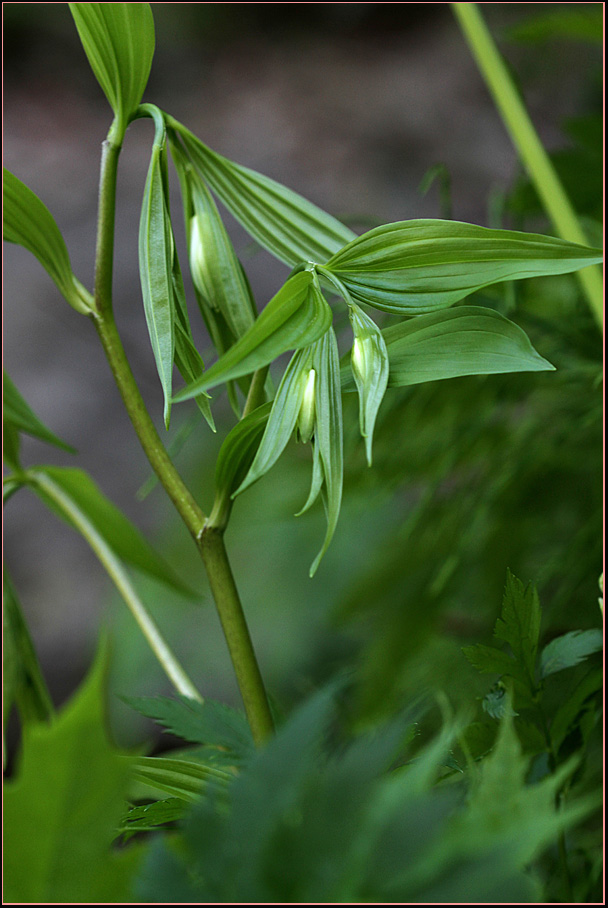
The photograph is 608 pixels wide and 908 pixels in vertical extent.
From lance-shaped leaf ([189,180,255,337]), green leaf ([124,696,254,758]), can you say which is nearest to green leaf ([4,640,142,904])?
green leaf ([124,696,254,758])

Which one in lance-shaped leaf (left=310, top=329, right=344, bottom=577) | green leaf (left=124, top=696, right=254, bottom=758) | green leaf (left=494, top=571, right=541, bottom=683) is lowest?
green leaf (left=494, top=571, right=541, bottom=683)

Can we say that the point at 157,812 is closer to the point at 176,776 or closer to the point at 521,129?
the point at 176,776

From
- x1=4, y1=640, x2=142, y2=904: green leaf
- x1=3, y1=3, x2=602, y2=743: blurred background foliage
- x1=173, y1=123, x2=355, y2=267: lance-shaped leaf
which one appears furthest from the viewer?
x1=3, y1=3, x2=602, y2=743: blurred background foliage

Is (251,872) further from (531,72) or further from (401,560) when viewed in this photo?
(531,72)

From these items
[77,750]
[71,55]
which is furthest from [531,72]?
[71,55]

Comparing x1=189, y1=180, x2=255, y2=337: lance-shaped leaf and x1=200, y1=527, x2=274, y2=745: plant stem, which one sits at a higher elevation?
x1=189, y1=180, x2=255, y2=337: lance-shaped leaf

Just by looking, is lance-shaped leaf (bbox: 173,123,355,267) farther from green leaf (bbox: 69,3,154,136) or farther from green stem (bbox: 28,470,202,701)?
green stem (bbox: 28,470,202,701)

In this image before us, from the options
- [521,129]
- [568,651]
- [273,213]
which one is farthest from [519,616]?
[521,129]
